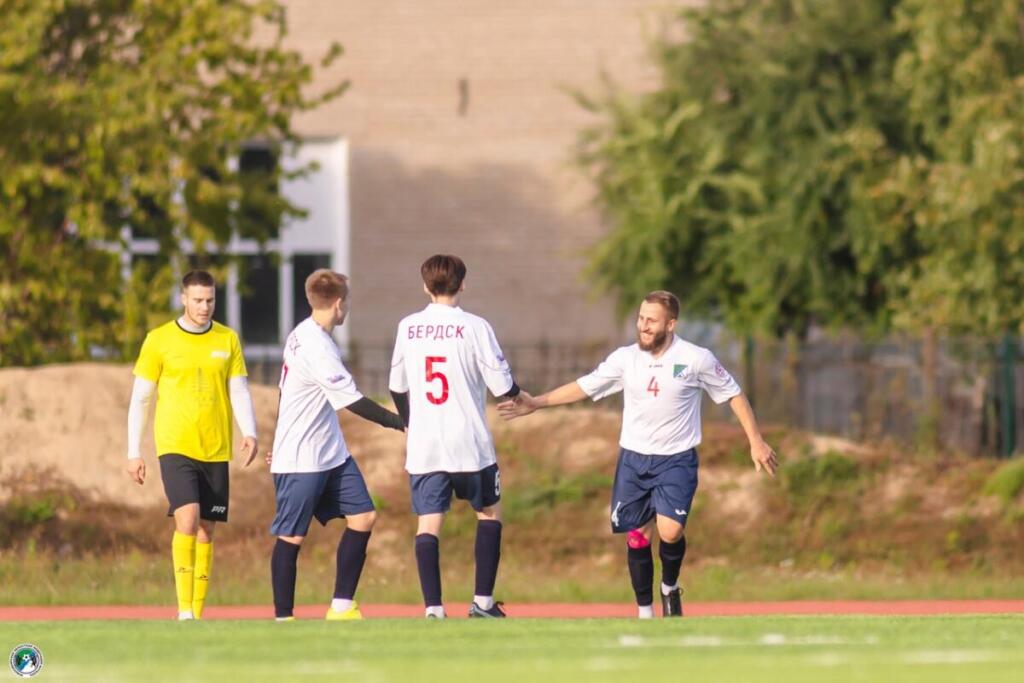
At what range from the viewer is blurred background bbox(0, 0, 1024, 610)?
2086 centimetres

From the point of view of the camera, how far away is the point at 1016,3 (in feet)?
79.1

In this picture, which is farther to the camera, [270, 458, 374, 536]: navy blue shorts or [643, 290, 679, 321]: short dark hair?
[643, 290, 679, 321]: short dark hair

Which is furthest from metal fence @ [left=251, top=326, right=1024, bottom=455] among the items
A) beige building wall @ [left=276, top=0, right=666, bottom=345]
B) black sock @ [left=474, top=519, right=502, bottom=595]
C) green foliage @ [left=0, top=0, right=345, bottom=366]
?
black sock @ [left=474, top=519, right=502, bottom=595]

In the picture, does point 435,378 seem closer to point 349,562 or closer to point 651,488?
point 349,562

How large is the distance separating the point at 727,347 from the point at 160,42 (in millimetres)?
7975

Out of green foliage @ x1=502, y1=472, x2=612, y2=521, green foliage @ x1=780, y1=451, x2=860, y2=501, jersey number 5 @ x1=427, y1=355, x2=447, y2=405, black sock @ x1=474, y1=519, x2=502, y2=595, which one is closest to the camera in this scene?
jersey number 5 @ x1=427, y1=355, x2=447, y2=405

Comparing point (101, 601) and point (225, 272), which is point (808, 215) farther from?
point (101, 601)

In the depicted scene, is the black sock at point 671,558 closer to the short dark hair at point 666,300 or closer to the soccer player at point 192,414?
the short dark hair at point 666,300

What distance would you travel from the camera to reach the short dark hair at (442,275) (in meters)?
11.8

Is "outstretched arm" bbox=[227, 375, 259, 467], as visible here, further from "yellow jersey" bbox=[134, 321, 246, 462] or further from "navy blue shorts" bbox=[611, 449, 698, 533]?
"navy blue shorts" bbox=[611, 449, 698, 533]

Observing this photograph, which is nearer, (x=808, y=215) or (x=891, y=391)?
(x=891, y=391)

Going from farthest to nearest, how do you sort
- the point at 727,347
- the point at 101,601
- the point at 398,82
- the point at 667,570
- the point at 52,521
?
1. the point at 398,82
2. the point at 727,347
3. the point at 52,521
4. the point at 101,601
5. the point at 667,570

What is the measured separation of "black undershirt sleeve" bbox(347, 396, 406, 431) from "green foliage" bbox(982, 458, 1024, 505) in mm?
9462

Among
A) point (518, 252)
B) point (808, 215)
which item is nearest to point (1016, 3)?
point (808, 215)
